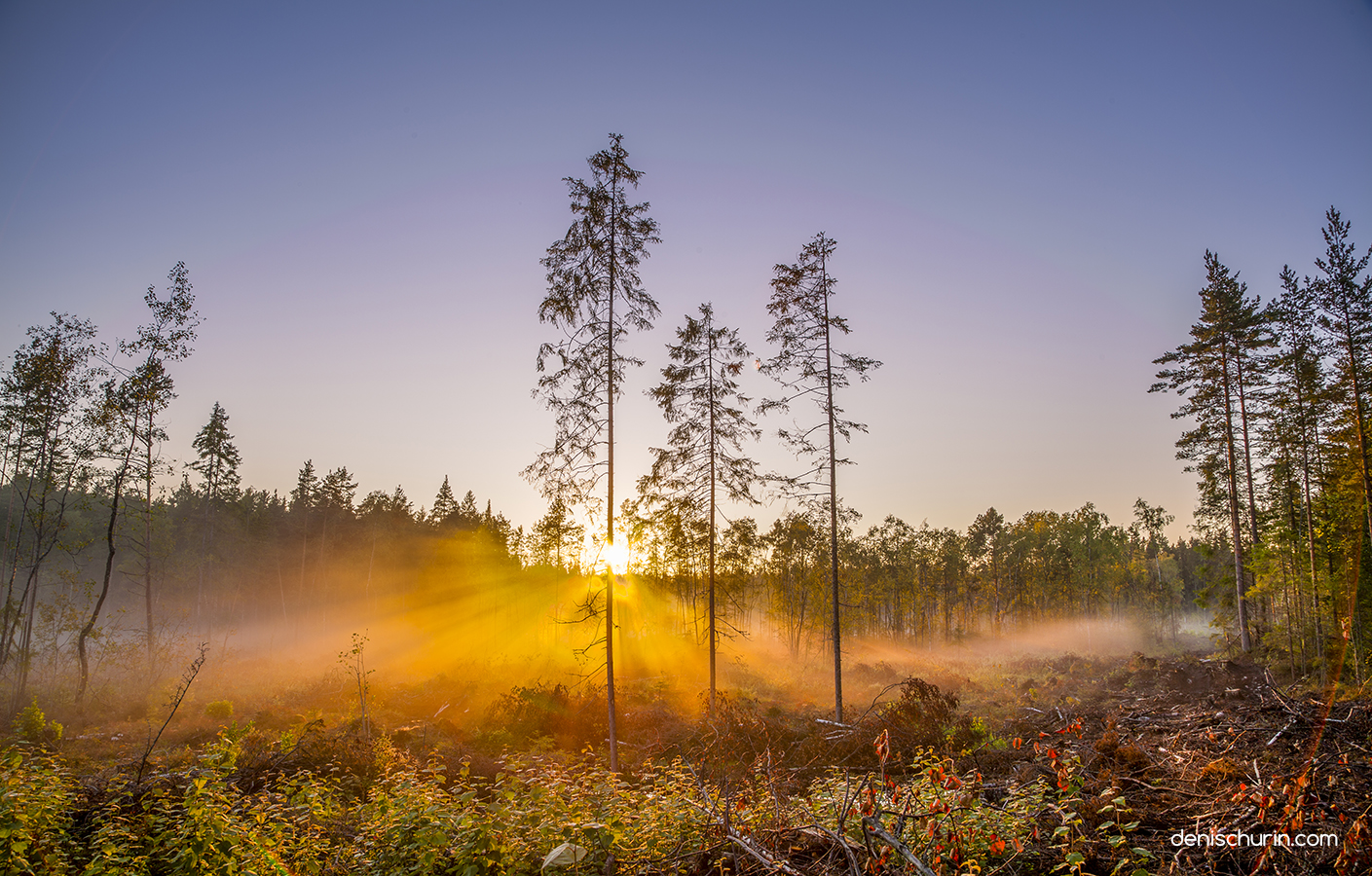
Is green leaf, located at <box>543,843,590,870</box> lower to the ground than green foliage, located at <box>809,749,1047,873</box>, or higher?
lower

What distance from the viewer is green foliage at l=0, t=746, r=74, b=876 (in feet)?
14.6

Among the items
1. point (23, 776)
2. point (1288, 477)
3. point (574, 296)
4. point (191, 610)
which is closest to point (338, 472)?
point (191, 610)

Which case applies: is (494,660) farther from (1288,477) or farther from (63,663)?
(1288,477)

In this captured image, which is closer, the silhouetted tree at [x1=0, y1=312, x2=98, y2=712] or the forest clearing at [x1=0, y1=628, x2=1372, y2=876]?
the forest clearing at [x1=0, y1=628, x2=1372, y2=876]

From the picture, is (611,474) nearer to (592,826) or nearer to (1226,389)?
(592,826)

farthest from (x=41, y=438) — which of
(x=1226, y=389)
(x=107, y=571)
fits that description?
(x=1226, y=389)

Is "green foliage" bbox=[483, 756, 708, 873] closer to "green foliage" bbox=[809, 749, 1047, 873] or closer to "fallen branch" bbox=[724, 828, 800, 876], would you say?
"fallen branch" bbox=[724, 828, 800, 876]

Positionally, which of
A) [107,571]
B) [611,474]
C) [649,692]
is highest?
[611,474]

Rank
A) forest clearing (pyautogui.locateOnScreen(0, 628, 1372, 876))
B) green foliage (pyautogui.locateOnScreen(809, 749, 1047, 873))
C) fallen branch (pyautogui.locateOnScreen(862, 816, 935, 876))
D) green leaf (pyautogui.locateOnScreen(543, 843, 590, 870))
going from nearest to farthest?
fallen branch (pyautogui.locateOnScreen(862, 816, 935, 876)), green foliage (pyautogui.locateOnScreen(809, 749, 1047, 873)), forest clearing (pyautogui.locateOnScreen(0, 628, 1372, 876)), green leaf (pyautogui.locateOnScreen(543, 843, 590, 870))

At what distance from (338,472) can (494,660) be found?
29996 millimetres

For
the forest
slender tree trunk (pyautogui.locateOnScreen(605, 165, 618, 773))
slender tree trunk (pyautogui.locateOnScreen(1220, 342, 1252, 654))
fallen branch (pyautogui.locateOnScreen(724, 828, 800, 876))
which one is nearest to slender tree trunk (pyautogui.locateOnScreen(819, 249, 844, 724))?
the forest

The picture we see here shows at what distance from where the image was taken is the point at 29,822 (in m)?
4.79

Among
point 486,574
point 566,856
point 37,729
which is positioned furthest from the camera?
point 486,574

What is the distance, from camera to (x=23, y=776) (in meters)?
5.63
